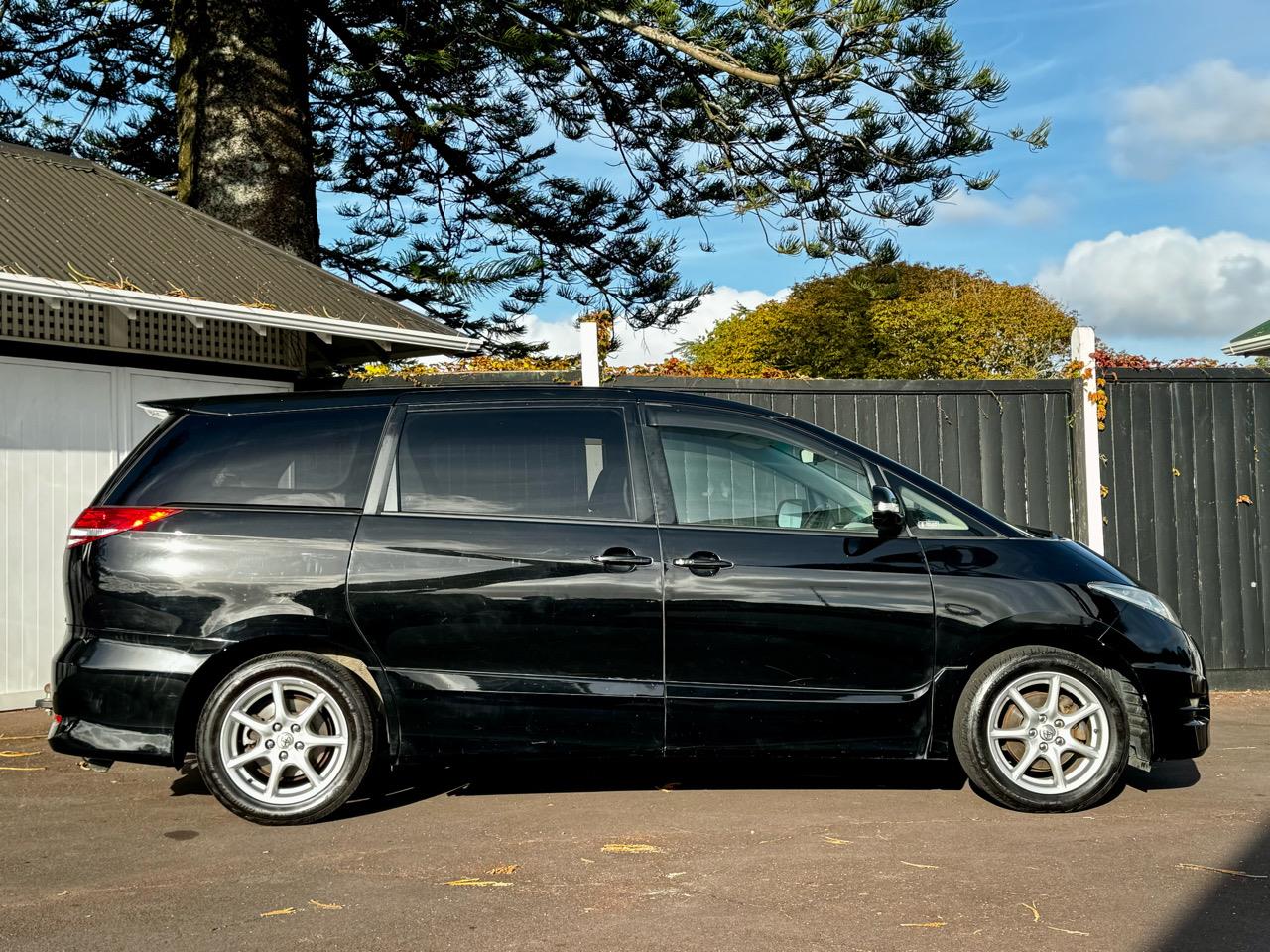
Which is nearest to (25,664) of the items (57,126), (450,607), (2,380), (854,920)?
(2,380)

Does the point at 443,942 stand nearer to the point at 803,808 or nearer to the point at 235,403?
the point at 803,808

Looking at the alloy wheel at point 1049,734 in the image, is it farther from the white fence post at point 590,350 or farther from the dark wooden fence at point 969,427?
the white fence post at point 590,350

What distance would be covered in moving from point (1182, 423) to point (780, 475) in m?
5.22

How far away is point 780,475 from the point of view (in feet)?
18.9

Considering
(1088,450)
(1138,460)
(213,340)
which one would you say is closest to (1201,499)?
(1138,460)

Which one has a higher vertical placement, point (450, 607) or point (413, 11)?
point (413, 11)

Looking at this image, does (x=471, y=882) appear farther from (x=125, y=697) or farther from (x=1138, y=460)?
(x=1138, y=460)

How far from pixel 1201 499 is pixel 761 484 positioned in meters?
5.36

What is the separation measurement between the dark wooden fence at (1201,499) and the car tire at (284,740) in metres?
6.31

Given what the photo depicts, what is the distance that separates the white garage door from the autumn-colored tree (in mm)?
20371

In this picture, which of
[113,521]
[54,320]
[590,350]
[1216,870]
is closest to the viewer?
[1216,870]

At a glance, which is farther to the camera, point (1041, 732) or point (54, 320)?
point (54, 320)

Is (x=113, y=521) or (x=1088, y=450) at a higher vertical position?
(x=1088, y=450)

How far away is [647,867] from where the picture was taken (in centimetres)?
465
